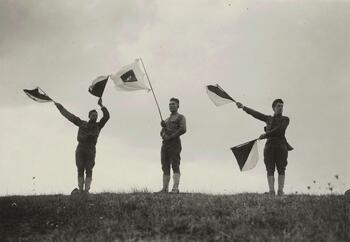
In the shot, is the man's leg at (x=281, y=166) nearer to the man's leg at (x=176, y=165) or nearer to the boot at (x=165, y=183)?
the man's leg at (x=176, y=165)

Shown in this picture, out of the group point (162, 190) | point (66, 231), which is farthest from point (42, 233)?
point (162, 190)

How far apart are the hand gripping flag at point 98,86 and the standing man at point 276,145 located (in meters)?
4.56

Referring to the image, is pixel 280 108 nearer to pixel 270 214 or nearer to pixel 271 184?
pixel 271 184

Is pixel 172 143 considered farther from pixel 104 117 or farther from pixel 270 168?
pixel 270 168

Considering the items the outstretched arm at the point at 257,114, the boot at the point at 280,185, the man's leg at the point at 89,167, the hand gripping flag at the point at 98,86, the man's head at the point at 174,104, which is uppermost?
the hand gripping flag at the point at 98,86

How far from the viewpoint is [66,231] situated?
10.9 metres

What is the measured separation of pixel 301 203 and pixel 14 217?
587cm

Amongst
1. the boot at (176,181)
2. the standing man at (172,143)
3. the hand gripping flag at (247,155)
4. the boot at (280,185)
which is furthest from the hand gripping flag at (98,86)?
the boot at (280,185)

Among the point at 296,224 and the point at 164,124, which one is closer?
the point at 296,224

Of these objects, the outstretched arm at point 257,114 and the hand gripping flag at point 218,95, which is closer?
the outstretched arm at point 257,114

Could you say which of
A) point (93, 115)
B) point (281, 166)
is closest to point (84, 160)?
point (93, 115)

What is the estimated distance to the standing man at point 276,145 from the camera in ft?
46.8

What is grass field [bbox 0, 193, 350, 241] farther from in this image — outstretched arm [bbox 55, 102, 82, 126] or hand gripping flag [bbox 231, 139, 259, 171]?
outstretched arm [bbox 55, 102, 82, 126]

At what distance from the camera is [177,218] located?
1098 centimetres
